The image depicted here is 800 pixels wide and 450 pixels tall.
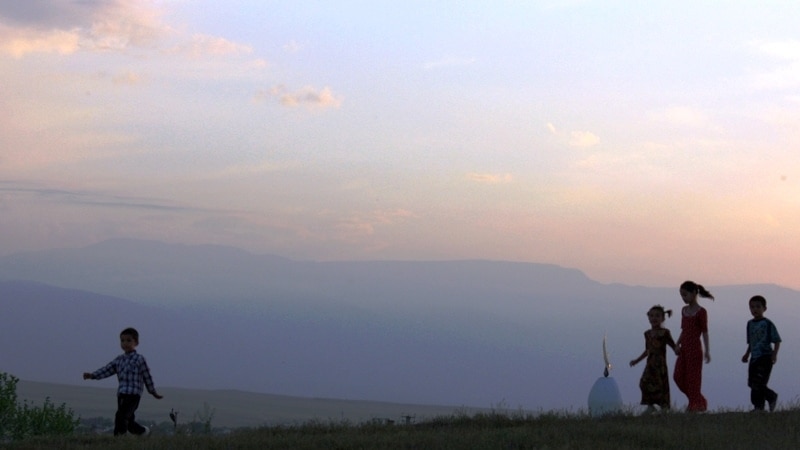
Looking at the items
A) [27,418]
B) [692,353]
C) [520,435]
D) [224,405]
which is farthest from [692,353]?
[224,405]

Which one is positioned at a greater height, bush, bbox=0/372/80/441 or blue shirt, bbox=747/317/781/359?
blue shirt, bbox=747/317/781/359

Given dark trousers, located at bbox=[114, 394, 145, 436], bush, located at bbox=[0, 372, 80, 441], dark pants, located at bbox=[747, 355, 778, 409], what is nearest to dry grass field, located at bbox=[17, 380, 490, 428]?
bush, located at bbox=[0, 372, 80, 441]

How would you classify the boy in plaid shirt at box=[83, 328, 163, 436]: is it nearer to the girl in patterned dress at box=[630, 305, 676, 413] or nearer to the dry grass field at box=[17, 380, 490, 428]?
the girl in patterned dress at box=[630, 305, 676, 413]

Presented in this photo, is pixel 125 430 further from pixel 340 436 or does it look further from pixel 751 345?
pixel 751 345

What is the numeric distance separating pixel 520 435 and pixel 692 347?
5094 mm

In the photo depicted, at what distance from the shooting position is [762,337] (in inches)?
707

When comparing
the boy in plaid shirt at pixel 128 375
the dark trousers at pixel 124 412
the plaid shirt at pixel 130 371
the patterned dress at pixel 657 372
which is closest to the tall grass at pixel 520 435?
the dark trousers at pixel 124 412

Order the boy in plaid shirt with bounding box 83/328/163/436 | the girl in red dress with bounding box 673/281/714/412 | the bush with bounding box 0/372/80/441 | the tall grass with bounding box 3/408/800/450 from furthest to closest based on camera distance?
the bush with bounding box 0/372/80/441 < the girl in red dress with bounding box 673/281/714/412 < the boy in plaid shirt with bounding box 83/328/163/436 < the tall grass with bounding box 3/408/800/450

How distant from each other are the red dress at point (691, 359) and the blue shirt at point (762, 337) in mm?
780

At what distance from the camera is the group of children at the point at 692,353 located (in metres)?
17.9

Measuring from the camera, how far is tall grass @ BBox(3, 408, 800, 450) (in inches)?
537

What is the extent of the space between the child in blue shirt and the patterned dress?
46.9 inches

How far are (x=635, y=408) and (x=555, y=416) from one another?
5.17 feet

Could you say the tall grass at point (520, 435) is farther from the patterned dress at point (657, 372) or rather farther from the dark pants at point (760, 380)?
the dark pants at point (760, 380)
